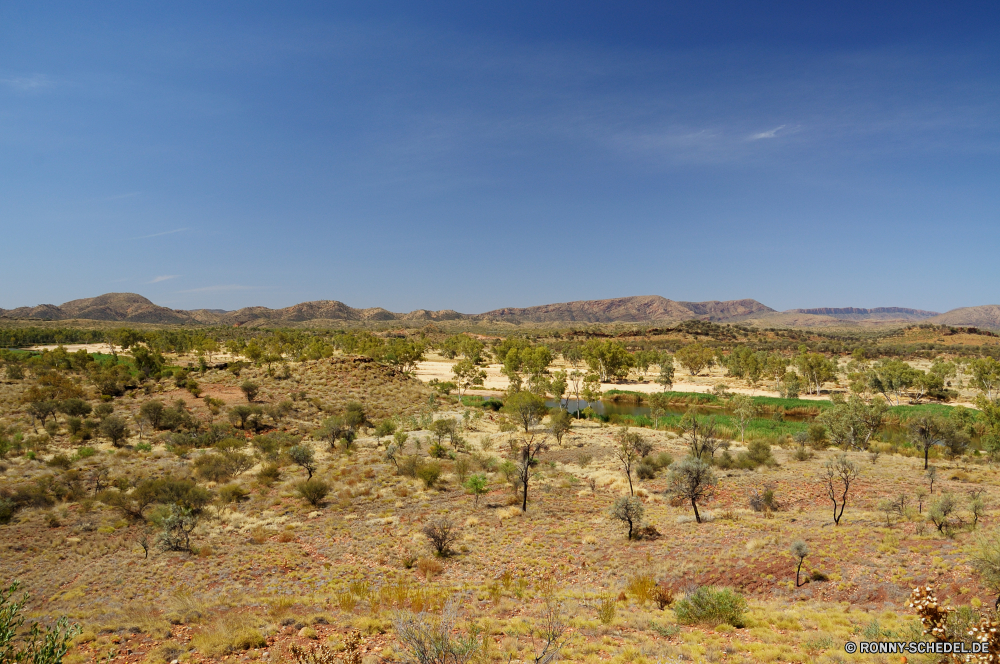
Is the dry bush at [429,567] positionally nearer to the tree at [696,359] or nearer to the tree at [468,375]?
the tree at [468,375]

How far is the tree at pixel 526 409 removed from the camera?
3859cm

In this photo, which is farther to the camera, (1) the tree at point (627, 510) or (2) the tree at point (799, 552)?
(1) the tree at point (627, 510)

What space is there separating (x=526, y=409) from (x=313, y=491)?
69.7 ft

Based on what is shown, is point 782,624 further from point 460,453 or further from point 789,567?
point 460,453

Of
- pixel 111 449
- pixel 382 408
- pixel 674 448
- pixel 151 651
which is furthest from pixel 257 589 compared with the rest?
pixel 382 408

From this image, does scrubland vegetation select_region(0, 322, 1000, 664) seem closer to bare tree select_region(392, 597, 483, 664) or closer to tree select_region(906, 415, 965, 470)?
bare tree select_region(392, 597, 483, 664)

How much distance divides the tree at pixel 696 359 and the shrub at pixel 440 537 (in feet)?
257

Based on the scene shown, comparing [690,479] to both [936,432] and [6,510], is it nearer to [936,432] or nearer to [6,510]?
[936,432]

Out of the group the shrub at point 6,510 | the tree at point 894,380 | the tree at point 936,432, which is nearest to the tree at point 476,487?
the shrub at point 6,510

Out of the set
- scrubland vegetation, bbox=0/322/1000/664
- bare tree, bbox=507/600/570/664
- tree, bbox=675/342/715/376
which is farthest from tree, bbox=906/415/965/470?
tree, bbox=675/342/715/376

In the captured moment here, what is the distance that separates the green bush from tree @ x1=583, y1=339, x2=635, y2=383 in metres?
67.9

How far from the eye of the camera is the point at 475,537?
1736 cm

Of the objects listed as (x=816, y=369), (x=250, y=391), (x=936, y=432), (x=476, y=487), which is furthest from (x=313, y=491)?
(x=816, y=369)

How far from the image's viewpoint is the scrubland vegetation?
31.9 feet
